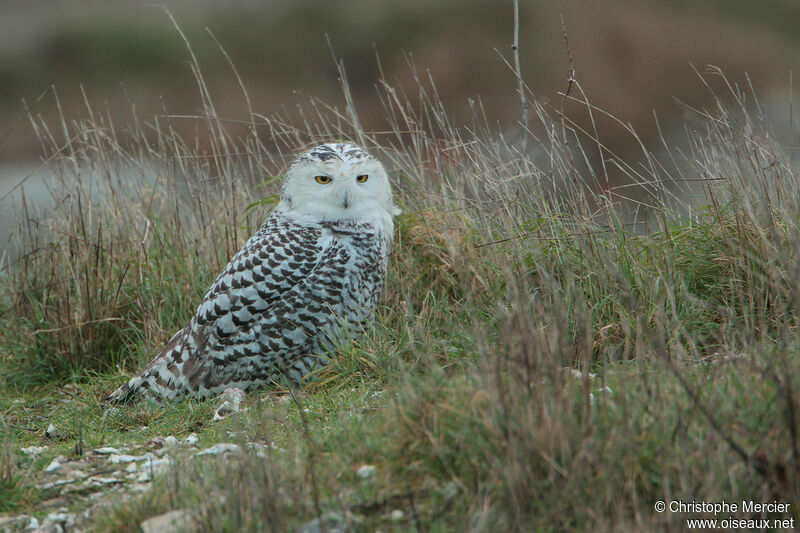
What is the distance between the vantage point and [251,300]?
181 inches

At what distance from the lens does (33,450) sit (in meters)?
3.68

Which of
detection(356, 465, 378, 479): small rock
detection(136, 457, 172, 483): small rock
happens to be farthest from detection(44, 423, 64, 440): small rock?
detection(356, 465, 378, 479): small rock

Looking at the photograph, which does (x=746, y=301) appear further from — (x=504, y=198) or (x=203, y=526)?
(x=203, y=526)

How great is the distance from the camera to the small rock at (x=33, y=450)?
3553 millimetres

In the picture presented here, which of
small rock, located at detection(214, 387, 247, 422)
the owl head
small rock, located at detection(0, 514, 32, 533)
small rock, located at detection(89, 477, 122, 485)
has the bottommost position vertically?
small rock, located at detection(214, 387, 247, 422)

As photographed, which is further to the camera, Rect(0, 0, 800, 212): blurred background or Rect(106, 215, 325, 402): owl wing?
Rect(0, 0, 800, 212): blurred background

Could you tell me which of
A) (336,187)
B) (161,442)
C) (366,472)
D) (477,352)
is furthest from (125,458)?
(336,187)

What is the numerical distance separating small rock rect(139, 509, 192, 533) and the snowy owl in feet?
6.34

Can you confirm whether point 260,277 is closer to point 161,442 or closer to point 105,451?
point 161,442

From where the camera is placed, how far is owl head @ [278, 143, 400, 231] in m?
4.63

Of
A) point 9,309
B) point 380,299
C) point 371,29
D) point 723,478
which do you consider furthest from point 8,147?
point 723,478

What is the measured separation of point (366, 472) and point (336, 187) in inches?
87.4

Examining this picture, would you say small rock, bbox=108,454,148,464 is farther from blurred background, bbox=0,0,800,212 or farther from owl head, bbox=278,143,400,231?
blurred background, bbox=0,0,800,212

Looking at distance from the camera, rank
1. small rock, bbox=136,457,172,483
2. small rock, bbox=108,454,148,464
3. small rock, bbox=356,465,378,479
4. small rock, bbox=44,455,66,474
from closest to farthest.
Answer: small rock, bbox=356,465,378,479
small rock, bbox=136,457,172,483
small rock, bbox=44,455,66,474
small rock, bbox=108,454,148,464
